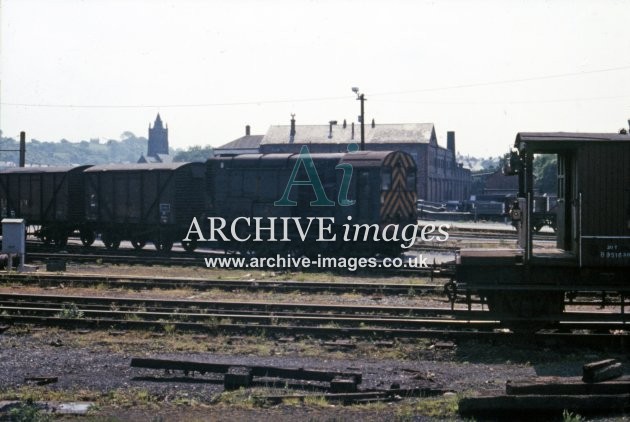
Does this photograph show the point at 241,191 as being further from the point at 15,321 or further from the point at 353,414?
the point at 353,414

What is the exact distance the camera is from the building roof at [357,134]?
7262 cm

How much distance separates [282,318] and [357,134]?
6113 centimetres

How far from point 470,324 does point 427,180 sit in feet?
194

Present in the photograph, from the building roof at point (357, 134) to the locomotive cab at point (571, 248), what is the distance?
60129 mm

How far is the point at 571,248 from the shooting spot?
11844mm

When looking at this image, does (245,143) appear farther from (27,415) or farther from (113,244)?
(27,415)

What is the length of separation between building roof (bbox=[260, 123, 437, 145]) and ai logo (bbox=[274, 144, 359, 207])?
163ft

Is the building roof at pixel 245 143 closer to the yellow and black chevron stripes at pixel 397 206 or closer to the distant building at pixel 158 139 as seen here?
the yellow and black chevron stripes at pixel 397 206

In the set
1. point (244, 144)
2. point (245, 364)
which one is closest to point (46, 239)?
point (245, 364)

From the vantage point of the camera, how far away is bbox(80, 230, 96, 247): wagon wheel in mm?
28587

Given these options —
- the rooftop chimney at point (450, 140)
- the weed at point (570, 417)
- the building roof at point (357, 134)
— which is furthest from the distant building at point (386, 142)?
the weed at point (570, 417)

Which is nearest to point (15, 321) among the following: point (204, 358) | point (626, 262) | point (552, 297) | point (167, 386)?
point (204, 358)

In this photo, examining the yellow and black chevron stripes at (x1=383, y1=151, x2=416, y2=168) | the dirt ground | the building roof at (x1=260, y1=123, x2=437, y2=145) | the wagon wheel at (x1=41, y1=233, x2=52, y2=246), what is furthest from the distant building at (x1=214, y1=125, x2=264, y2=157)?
the dirt ground

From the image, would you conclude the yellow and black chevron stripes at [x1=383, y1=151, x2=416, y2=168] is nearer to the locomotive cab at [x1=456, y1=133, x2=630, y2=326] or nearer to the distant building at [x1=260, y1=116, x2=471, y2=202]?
the locomotive cab at [x1=456, y1=133, x2=630, y2=326]
